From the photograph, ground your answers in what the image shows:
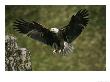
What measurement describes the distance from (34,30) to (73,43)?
0.39 m

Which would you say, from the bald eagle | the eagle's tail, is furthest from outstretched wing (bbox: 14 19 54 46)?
the eagle's tail

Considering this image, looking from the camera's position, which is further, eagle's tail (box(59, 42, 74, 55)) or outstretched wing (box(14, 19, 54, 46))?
eagle's tail (box(59, 42, 74, 55))

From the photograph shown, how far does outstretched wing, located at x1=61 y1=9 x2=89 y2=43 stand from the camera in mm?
4688

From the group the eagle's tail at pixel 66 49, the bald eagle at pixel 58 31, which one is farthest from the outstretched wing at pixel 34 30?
the eagle's tail at pixel 66 49

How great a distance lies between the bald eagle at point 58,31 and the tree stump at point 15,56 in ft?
0.49

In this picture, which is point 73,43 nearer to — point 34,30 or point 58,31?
point 58,31

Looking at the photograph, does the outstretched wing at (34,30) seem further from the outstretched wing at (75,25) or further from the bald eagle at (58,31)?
the outstretched wing at (75,25)

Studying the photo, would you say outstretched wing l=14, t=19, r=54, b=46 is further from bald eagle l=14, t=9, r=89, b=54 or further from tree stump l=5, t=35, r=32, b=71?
tree stump l=5, t=35, r=32, b=71

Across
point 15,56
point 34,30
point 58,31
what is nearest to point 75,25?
A: point 58,31

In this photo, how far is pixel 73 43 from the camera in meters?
4.84

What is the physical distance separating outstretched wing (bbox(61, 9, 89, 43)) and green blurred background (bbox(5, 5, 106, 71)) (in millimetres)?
76
